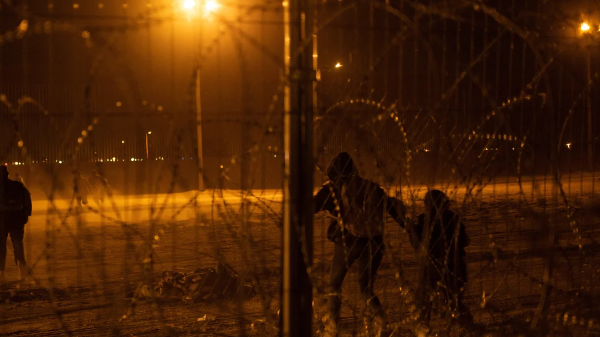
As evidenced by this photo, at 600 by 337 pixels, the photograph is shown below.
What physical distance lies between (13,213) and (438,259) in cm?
466

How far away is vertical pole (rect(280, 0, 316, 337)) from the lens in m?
2.66

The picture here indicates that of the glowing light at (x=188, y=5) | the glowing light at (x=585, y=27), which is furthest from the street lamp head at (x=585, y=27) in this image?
the glowing light at (x=188, y=5)

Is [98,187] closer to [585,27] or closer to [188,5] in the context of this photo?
[188,5]

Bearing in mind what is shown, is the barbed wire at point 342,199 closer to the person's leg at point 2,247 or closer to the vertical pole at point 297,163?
the vertical pole at point 297,163

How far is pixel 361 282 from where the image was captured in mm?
4609

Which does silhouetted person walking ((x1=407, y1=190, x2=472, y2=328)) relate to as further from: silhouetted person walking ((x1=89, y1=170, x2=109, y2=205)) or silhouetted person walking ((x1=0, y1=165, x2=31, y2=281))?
silhouetted person walking ((x1=0, y1=165, x2=31, y2=281))

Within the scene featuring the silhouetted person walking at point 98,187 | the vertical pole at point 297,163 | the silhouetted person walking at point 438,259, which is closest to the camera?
the vertical pole at point 297,163

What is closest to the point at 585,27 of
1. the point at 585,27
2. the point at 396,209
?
the point at 585,27

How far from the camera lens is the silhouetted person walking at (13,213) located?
23.0ft

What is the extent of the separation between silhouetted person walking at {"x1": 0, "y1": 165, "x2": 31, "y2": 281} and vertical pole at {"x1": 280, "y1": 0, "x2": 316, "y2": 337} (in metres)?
5.04

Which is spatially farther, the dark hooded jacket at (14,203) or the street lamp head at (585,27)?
the dark hooded jacket at (14,203)

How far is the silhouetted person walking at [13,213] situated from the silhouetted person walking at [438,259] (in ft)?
14.5

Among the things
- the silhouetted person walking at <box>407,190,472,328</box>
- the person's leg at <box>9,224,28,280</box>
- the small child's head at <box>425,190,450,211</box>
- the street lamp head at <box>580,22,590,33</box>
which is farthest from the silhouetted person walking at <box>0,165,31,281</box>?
the street lamp head at <box>580,22,590,33</box>

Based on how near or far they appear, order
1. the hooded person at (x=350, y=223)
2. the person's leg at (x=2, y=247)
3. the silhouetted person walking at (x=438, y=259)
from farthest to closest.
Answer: the person's leg at (x=2, y=247) < the hooded person at (x=350, y=223) < the silhouetted person walking at (x=438, y=259)
